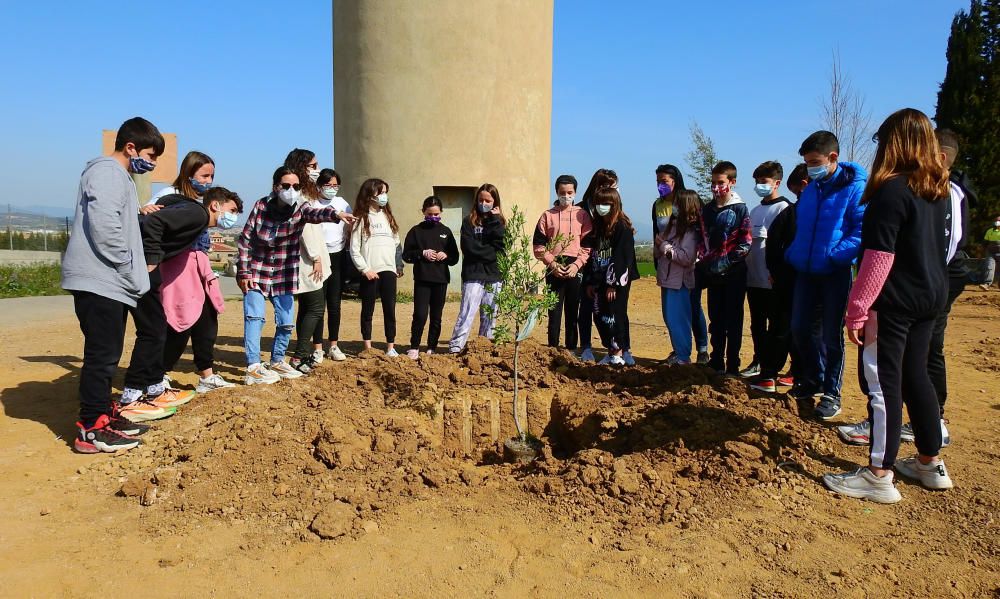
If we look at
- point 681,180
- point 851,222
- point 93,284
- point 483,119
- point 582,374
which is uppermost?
point 483,119

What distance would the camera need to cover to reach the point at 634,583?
283 cm

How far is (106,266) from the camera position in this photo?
13.3ft

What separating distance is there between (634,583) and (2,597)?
105 inches

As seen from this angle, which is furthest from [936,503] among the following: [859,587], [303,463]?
[303,463]

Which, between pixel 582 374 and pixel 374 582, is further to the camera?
pixel 582 374

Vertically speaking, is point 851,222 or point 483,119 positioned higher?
point 483,119

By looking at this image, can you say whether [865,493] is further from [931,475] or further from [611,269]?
[611,269]

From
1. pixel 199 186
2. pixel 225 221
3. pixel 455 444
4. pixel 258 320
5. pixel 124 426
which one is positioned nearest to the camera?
pixel 124 426

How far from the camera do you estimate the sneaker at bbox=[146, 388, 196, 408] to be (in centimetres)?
486

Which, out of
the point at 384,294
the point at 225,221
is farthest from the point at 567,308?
the point at 225,221

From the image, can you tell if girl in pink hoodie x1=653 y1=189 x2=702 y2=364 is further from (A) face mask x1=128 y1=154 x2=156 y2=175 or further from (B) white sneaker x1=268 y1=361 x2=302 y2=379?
(A) face mask x1=128 y1=154 x2=156 y2=175

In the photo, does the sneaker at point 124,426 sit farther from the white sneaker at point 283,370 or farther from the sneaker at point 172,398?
the white sneaker at point 283,370

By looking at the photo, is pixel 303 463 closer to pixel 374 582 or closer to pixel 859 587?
pixel 374 582

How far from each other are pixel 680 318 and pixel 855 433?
213 cm
